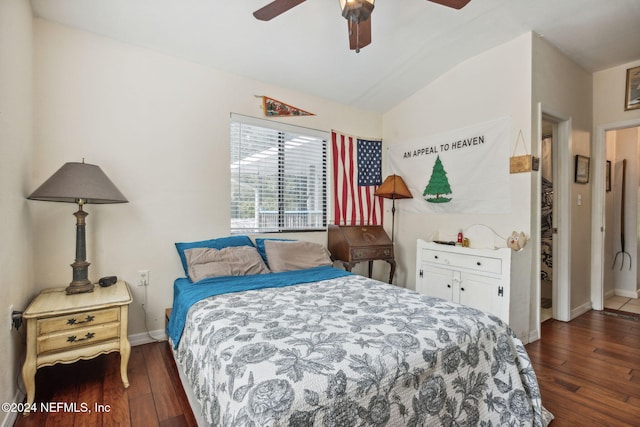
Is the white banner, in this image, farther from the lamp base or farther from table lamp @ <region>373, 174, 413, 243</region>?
the lamp base

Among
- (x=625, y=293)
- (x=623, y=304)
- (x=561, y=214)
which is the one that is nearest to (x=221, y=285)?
(x=561, y=214)

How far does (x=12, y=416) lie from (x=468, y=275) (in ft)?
10.7

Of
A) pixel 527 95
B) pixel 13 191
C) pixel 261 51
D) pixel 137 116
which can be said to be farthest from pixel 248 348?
pixel 527 95

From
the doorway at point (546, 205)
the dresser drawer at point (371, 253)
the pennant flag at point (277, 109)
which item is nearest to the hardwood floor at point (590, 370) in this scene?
the doorway at point (546, 205)

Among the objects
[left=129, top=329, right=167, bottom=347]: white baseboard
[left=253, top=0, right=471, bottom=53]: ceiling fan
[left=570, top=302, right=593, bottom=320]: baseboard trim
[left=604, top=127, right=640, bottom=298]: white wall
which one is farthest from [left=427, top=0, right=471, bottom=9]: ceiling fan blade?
[left=604, top=127, right=640, bottom=298]: white wall

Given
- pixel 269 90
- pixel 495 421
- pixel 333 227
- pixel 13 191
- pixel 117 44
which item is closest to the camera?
pixel 495 421

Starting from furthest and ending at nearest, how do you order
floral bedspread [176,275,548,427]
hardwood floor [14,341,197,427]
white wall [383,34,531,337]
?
white wall [383,34,531,337]
hardwood floor [14,341,197,427]
floral bedspread [176,275,548,427]

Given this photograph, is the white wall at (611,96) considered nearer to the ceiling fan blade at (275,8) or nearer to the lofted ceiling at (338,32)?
the lofted ceiling at (338,32)

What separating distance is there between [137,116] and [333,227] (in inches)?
86.5

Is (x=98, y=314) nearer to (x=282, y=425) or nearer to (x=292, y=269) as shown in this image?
→ (x=292, y=269)

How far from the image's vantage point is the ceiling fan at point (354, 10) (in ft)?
4.92

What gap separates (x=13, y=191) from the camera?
5.53ft

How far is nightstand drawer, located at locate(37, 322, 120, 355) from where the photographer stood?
5.62 ft

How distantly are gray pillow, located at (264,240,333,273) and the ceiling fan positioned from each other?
174 cm
